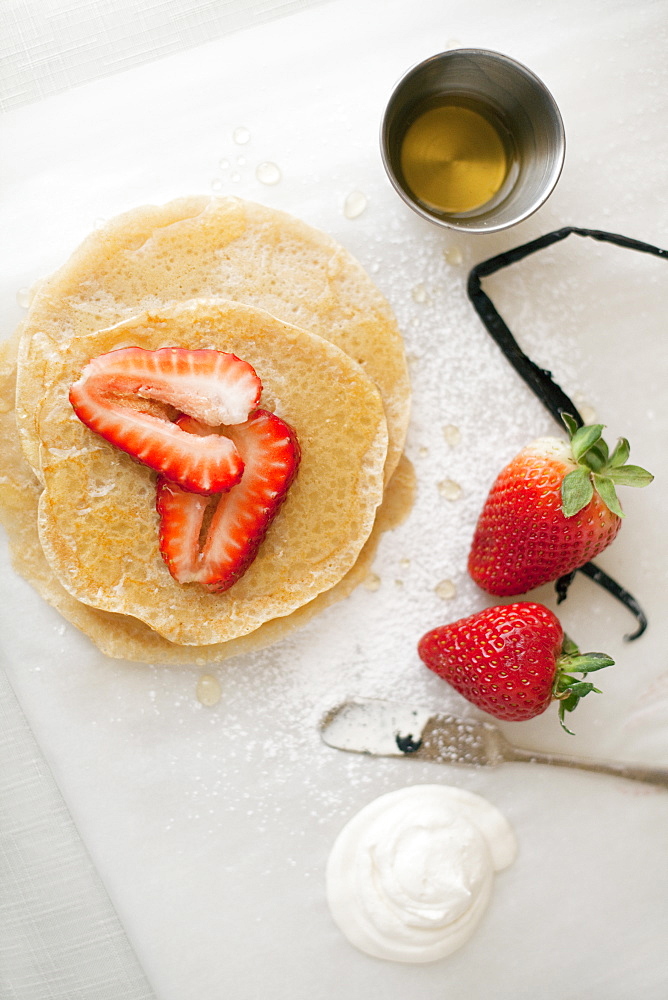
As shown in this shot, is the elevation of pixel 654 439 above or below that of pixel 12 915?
above

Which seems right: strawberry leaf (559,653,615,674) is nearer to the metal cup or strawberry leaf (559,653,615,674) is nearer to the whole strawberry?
the whole strawberry

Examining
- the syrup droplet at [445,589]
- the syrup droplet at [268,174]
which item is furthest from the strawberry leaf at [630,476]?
the syrup droplet at [268,174]

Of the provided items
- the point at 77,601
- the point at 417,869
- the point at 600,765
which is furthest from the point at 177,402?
the point at 600,765

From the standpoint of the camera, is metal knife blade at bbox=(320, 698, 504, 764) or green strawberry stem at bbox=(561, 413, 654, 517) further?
metal knife blade at bbox=(320, 698, 504, 764)

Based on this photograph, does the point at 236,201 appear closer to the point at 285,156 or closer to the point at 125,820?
the point at 285,156

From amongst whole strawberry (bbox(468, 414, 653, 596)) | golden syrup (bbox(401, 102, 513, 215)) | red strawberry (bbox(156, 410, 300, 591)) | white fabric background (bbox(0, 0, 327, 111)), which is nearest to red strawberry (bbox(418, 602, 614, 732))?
whole strawberry (bbox(468, 414, 653, 596))

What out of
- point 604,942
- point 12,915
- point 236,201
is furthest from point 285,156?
point 604,942
